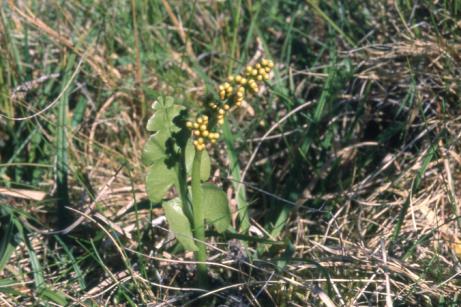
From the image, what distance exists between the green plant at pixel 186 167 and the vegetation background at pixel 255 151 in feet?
0.38

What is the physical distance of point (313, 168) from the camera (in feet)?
7.95

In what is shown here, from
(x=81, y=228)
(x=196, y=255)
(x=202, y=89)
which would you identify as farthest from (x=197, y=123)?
(x=202, y=89)

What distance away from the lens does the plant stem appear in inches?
70.0

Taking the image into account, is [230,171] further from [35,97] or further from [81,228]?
[35,97]

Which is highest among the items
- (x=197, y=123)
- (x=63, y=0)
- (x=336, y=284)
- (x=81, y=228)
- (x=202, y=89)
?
(x=63, y=0)

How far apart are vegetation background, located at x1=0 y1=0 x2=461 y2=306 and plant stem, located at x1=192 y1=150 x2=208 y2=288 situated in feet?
0.14

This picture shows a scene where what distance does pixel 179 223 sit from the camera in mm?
1854

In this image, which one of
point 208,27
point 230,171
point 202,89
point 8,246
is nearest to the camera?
point 8,246

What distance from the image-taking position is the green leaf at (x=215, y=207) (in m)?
1.85

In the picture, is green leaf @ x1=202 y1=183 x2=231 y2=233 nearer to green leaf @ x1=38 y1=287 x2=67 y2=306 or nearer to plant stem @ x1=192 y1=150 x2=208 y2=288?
plant stem @ x1=192 y1=150 x2=208 y2=288

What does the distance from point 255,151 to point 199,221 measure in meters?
0.60

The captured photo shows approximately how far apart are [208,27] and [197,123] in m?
1.35

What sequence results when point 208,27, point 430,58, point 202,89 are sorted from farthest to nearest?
point 208,27 → point 202,89 → point 430,58

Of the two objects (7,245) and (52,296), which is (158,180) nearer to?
(52,296)
